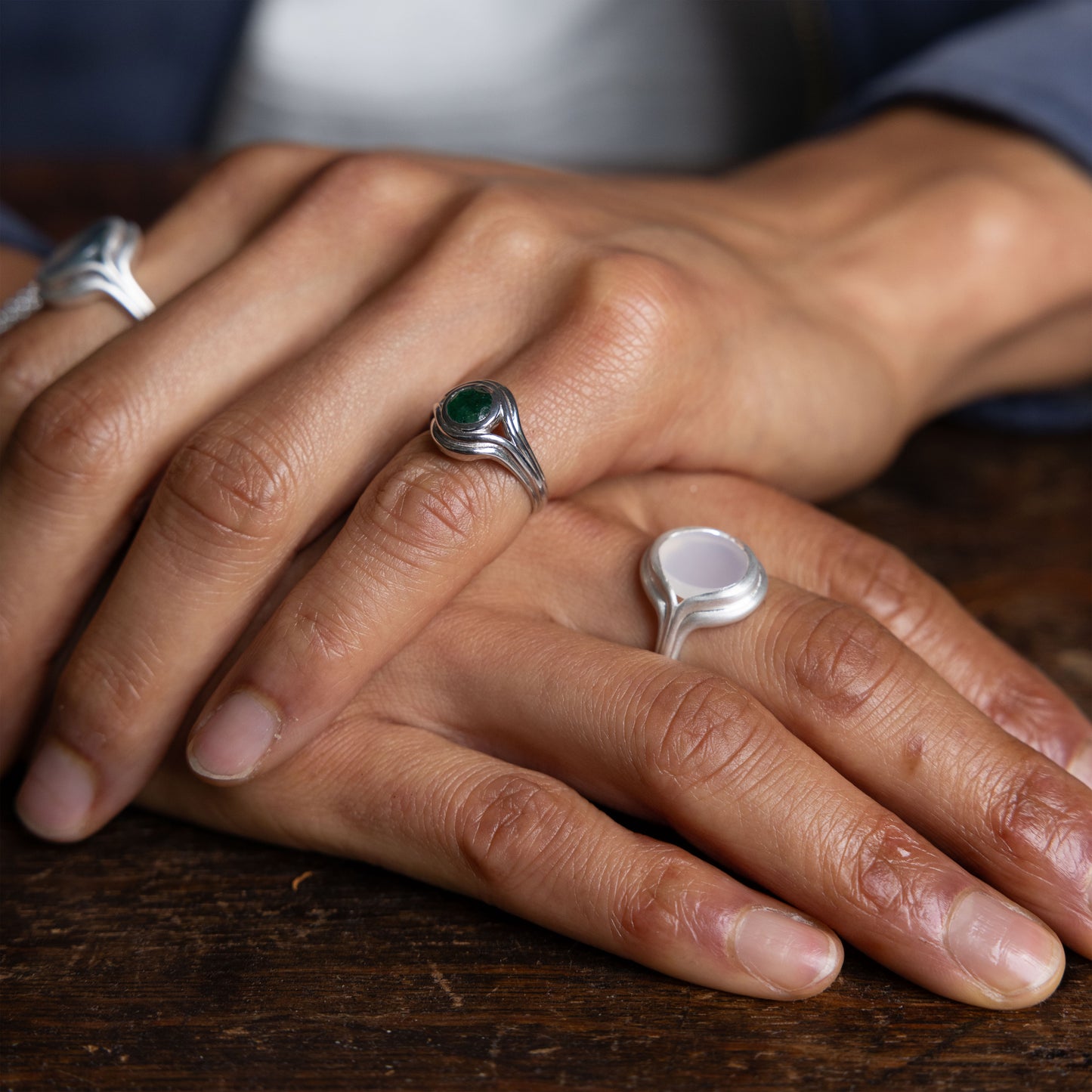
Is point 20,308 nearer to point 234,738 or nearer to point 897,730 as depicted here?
point 234,738

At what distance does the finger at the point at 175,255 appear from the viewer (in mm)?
730

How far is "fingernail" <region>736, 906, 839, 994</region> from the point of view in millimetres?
494

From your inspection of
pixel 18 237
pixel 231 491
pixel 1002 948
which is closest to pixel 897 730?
pixel 1002 948

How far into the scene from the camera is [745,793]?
0.54m

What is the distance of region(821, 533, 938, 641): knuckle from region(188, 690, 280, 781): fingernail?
37 centimetres

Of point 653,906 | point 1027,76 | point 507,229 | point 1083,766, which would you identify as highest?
point 507,229

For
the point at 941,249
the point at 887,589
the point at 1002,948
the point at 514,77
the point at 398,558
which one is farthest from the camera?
the point at 514,77

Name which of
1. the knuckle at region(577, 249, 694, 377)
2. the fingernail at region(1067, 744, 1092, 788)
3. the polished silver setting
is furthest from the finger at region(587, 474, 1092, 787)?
the polished silver setting

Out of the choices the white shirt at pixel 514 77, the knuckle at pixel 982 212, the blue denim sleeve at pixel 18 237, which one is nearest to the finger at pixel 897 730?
the knuckle at pixel 982 212

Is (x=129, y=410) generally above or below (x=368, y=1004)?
above

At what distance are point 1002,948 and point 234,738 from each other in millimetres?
394

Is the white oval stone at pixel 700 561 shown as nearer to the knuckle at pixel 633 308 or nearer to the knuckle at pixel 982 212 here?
the knuckle at pixel 633 308

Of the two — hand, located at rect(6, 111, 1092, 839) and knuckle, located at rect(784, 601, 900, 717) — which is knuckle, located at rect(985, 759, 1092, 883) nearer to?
knuckle, located at rect(784, 601, 900, 717)

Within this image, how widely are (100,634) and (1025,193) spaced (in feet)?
2.84
